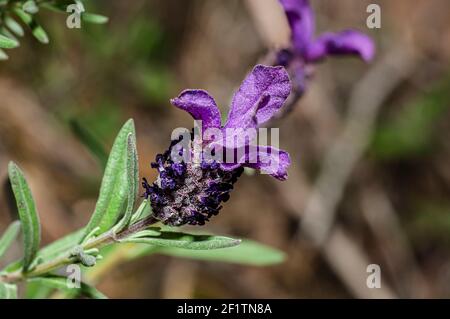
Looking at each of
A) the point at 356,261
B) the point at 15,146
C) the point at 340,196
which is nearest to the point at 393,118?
the point at 340,196

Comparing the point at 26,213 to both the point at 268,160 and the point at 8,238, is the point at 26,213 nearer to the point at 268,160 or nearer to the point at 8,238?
the point at 8,238

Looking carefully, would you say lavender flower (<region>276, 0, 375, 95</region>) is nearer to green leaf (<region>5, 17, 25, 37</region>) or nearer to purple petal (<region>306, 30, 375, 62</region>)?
purple petal (<region>306, 30, 375, 62</region>)

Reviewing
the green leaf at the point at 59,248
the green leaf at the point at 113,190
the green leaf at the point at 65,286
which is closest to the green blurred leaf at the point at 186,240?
the green leaf at the point at 113,190

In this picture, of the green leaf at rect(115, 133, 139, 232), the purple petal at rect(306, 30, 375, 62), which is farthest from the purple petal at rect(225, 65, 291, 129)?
the purple petal at rect(306, 30, 375, 62)

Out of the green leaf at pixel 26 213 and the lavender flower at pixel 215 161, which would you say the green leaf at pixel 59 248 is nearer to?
the green leaf at pixel 26 213

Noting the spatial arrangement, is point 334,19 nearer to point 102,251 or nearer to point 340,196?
point 340,196

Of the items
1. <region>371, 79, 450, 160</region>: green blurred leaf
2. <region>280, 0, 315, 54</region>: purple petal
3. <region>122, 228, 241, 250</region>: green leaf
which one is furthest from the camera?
<region>371, 79, 450, 160</region>: green blurred leaf
